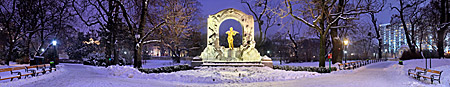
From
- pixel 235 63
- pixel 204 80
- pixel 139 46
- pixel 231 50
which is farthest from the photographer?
pixel 231 50

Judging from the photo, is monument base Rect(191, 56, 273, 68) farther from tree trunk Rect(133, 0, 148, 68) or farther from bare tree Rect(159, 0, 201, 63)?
tree trunk Rect(133, 0, 148, 68)

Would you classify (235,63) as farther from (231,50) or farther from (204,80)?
(204,80)

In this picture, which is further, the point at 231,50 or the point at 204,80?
the point at 231,50

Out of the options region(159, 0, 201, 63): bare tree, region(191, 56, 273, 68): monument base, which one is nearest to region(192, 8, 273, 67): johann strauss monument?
region(191, 56, 273, 68): monument base

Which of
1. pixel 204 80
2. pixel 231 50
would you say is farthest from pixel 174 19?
pixel 204 80

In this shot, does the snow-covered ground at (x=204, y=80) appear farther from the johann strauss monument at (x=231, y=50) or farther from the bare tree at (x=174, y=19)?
the johann strauss monument at (x=231, y=50)

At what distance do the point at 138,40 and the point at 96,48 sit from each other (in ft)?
80.6

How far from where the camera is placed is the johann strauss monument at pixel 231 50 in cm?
2209

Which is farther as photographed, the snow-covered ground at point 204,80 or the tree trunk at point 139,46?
the tree trunk at point 139,46

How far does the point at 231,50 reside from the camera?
23547mm

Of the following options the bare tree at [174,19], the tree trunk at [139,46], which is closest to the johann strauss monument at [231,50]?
the bare tree at [174,19]

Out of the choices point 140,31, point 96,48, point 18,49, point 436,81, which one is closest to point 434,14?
point 436,81

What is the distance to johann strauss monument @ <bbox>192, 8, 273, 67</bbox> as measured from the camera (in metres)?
22.1

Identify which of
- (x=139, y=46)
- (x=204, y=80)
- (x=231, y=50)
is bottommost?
(x=204, y=80)
